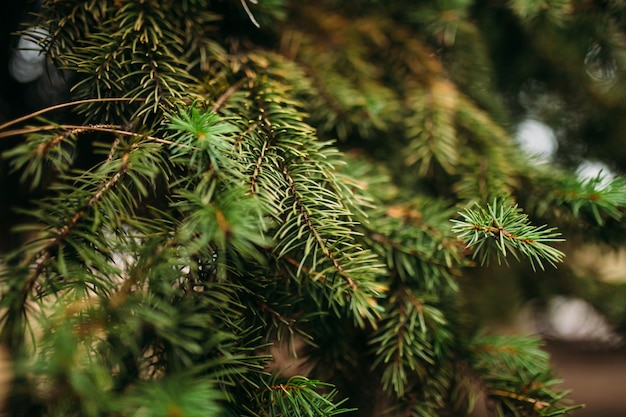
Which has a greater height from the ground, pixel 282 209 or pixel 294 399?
pixel 282 209

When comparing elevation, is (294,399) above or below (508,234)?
below

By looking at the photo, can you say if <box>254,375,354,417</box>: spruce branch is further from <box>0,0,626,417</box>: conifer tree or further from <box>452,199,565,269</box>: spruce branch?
<box>452,199,565,269</box>: spruce branch

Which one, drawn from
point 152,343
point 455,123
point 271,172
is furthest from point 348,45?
point 152,343

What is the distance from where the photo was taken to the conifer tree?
0.29 meters

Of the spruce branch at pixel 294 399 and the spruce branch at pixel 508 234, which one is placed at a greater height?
the spruce branch at pixel 508 234

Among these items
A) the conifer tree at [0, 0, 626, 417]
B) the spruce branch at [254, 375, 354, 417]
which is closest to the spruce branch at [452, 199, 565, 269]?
the conifer tree at [0, 0, 626, 417]

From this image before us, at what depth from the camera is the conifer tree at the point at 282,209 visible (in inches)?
11.3

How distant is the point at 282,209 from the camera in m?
0.35

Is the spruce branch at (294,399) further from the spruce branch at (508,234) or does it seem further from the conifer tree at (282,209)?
the spruce branch at (508,234)

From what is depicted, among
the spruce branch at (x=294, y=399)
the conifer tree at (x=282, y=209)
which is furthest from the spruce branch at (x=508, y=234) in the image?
the spruce branch at (x=294, y=399)

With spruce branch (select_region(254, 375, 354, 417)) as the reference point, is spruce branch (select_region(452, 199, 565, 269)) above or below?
above

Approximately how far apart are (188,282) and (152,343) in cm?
6

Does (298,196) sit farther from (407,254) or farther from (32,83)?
(32,83)

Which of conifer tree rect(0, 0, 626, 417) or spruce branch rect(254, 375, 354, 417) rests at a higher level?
conifer tree rect(0, 0, 626, 417)
